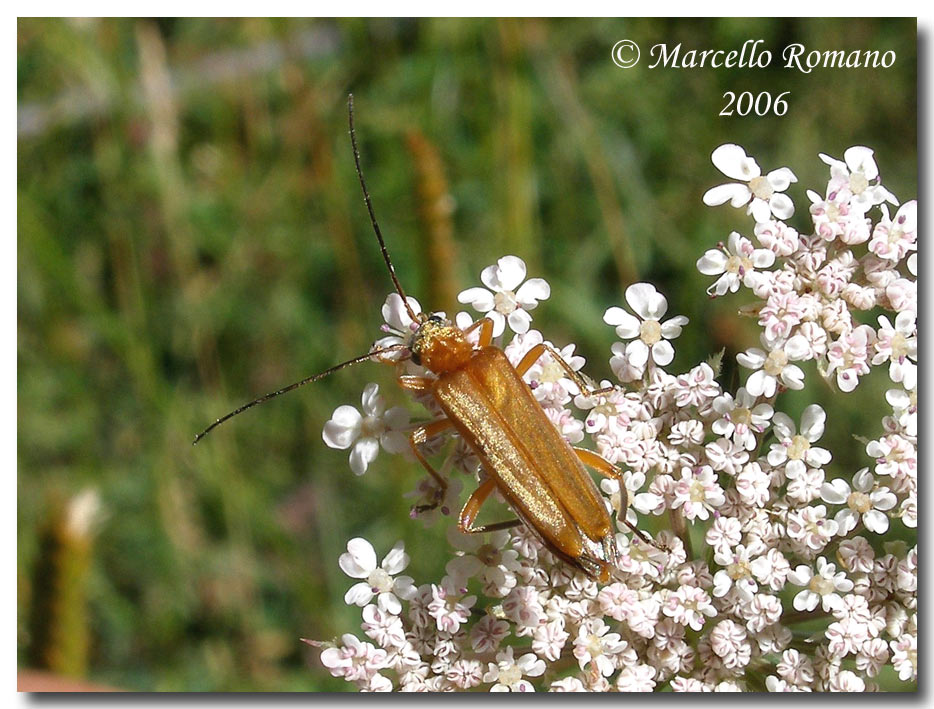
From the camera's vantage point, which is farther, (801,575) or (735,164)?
(735,164)

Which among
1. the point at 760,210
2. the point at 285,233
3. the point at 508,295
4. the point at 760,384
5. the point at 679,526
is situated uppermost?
the point at 285,233

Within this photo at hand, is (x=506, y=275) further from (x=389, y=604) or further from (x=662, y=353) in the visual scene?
(x=389, y=604)

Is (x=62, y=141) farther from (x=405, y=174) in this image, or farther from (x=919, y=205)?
(x=919, y=205)

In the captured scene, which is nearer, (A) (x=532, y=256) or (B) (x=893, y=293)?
(B) (x=893, y=293)

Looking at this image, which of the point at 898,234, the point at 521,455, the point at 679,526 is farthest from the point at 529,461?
the point at 898,234

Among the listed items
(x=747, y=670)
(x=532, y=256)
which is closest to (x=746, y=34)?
(x=532, y=256)

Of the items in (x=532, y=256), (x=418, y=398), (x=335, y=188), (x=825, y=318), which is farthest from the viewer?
(x=335, y=188)

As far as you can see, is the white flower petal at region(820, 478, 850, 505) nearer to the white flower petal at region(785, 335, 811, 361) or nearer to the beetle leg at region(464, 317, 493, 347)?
the white flower petal at region(785, 335, 811, 361)
